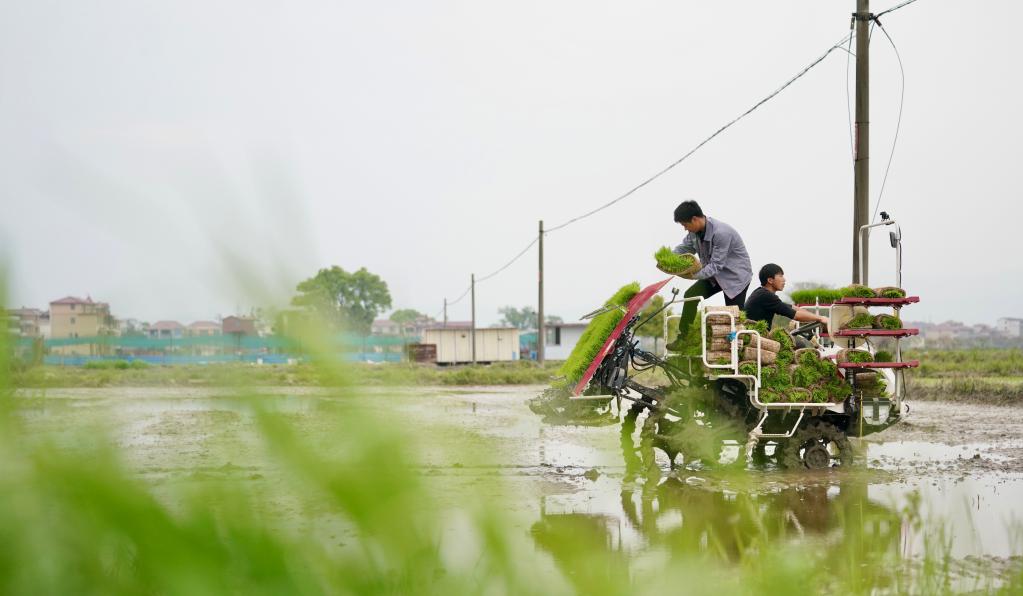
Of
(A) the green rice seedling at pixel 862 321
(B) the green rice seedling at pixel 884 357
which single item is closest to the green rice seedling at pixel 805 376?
(A) the green rice seedling at pixel 862 321

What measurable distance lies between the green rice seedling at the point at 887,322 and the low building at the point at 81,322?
27.9 ft

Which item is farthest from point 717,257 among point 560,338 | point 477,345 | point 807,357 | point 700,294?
point 560,338

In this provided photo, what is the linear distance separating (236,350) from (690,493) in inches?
292

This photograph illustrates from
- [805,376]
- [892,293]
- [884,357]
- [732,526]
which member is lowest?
[732,526]

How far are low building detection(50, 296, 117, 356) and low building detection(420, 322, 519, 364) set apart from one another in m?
56.4

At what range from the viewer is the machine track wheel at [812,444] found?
861cm

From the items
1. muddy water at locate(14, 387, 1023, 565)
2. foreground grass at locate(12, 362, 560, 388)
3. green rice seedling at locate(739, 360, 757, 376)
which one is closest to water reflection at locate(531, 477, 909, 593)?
muddy water at locate(14, 387, 1023, 565)

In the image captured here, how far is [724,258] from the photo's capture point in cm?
842

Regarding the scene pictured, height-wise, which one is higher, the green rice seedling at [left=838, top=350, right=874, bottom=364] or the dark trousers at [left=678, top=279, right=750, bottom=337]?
the dark trousers at [left=678, top=279, right=750, bottom=337]

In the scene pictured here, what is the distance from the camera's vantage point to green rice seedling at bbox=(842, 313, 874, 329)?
331 inches

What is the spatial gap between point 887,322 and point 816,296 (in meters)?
0.90

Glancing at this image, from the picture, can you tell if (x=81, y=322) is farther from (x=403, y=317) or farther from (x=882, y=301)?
(x=882, y=301)

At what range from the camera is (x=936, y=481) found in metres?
8.09

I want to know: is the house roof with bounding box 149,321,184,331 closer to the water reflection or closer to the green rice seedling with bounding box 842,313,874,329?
the water reflection
